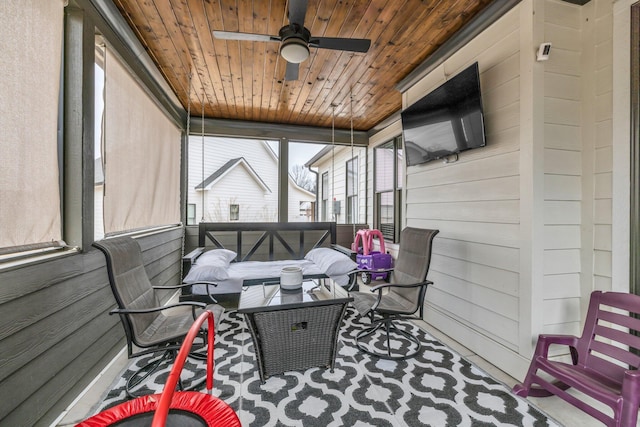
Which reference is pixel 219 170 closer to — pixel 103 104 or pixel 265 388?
pixel 103 104

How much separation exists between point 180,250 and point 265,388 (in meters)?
3.12

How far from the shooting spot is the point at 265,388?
6.72ft

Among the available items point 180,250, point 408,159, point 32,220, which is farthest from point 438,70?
point 180,250

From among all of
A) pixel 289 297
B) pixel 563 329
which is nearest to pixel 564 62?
pixel 563 329

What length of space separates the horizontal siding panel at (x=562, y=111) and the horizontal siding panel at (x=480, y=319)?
5.10ft

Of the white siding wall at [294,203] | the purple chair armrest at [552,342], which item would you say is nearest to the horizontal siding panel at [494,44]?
the purple chair armrest at [552,342]

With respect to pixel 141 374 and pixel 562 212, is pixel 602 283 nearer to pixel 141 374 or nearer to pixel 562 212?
pixel 562 212

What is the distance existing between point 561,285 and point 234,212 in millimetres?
4593

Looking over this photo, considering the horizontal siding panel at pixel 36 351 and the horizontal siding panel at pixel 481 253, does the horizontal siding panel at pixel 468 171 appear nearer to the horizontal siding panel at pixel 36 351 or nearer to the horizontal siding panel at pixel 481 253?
the horizontal siding panel at pixel 481 253

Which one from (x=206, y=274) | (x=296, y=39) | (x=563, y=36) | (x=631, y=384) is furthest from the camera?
(x=206, y=274)

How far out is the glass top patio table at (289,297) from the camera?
2061 mm

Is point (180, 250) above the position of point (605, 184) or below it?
below

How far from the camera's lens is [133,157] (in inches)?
116

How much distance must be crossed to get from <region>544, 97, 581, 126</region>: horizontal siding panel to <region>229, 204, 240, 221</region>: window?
14.7 ft
